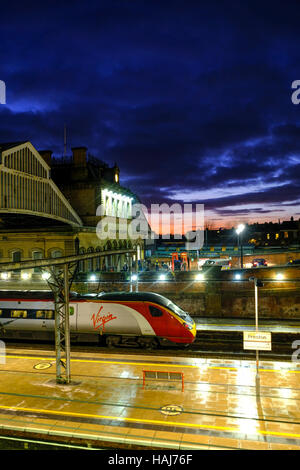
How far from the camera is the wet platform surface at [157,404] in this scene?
31.4 ft

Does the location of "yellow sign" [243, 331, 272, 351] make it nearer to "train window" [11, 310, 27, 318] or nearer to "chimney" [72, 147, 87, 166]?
"train window" [11, 310, 27, 318]

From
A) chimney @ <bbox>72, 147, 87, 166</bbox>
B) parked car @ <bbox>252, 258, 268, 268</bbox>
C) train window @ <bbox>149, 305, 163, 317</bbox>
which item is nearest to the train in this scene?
train window @ <bbox>149, 305, 163, 317</bbox>

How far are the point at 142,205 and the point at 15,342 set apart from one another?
137 ft

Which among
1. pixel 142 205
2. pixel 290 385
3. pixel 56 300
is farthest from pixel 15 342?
Result: pixel 142 205

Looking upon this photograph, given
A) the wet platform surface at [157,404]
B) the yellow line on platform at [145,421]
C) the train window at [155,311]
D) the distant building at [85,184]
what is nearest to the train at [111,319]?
the train window at [155,311]

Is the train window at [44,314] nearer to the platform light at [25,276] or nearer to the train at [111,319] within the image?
the train at [111,319]

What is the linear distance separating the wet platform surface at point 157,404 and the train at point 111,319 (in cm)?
166

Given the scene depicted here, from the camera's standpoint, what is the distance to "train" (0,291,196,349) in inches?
682

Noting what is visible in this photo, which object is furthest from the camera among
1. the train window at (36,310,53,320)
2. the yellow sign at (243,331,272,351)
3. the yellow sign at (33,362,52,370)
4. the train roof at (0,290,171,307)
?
the train window at (36,310,53,320)

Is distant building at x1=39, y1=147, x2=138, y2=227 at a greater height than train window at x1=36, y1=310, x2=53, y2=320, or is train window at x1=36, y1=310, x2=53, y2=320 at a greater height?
distant building at x1=39, y1=147, x2=138, y2=227

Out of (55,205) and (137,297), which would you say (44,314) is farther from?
(55,205)

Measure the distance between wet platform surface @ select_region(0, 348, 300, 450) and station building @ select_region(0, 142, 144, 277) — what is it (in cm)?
1061

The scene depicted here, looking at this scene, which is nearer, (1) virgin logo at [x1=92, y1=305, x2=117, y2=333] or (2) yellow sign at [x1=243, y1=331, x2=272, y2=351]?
(2) yellow sign at [x1=243, y1=331, x2=272, y2=351]
